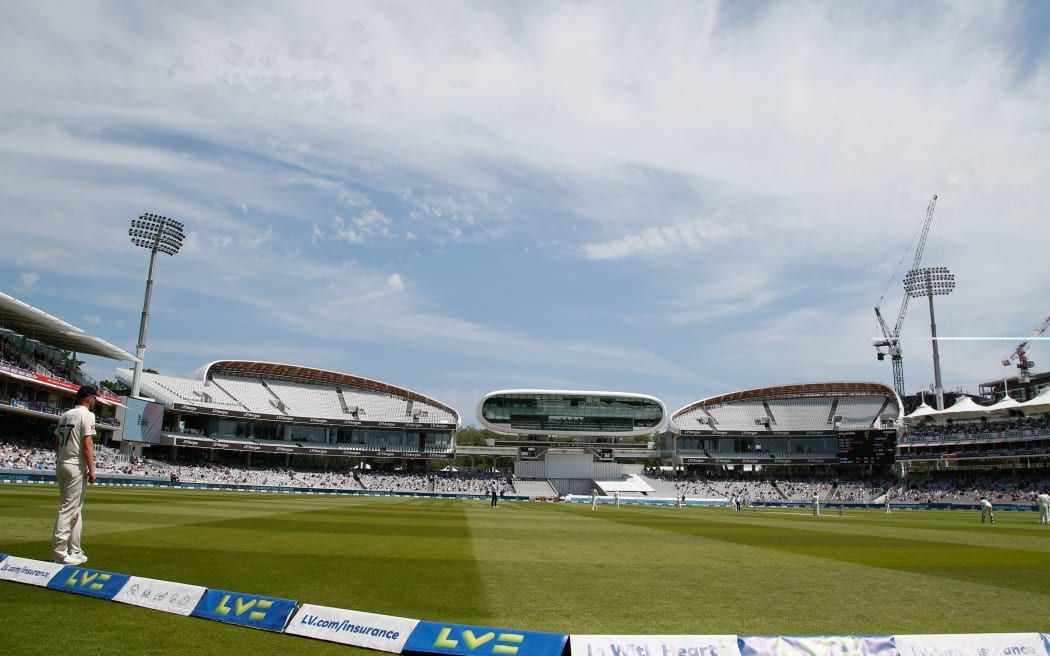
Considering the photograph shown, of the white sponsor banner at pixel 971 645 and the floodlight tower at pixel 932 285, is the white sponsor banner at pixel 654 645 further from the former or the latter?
the floodlight tower at pixel 932 285

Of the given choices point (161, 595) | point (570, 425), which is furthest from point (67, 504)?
point (570, 425)

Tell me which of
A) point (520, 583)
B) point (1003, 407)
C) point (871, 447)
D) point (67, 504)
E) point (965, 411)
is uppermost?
point (1003, 407)

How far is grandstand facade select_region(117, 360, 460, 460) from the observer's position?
7694 cm

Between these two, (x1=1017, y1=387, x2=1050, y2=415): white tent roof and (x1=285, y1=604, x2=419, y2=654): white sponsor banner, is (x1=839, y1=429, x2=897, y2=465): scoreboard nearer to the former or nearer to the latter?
(x1=1017, y1=387, x2=1050, y2=415): white tent roof

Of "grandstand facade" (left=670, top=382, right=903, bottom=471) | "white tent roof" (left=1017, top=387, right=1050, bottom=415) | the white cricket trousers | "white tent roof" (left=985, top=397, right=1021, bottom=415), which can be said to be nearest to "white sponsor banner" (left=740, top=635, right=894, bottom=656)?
the white cricket trousers

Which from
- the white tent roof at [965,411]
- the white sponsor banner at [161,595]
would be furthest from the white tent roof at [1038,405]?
the white sponsor banner at [161,595]

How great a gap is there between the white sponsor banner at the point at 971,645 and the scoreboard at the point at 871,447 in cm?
7553

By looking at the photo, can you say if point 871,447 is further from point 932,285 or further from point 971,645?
point 971,645

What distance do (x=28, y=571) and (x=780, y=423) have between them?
312 ft

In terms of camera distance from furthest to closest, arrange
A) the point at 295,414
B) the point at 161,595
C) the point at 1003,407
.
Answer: the point at 295,414, the point at 1003,407, the point at 161,595

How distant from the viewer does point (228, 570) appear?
930 centimetres

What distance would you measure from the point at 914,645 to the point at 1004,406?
3060 inches

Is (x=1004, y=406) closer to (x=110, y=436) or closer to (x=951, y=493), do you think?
(x=951, y=493)

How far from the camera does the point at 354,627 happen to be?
5.89 meters
